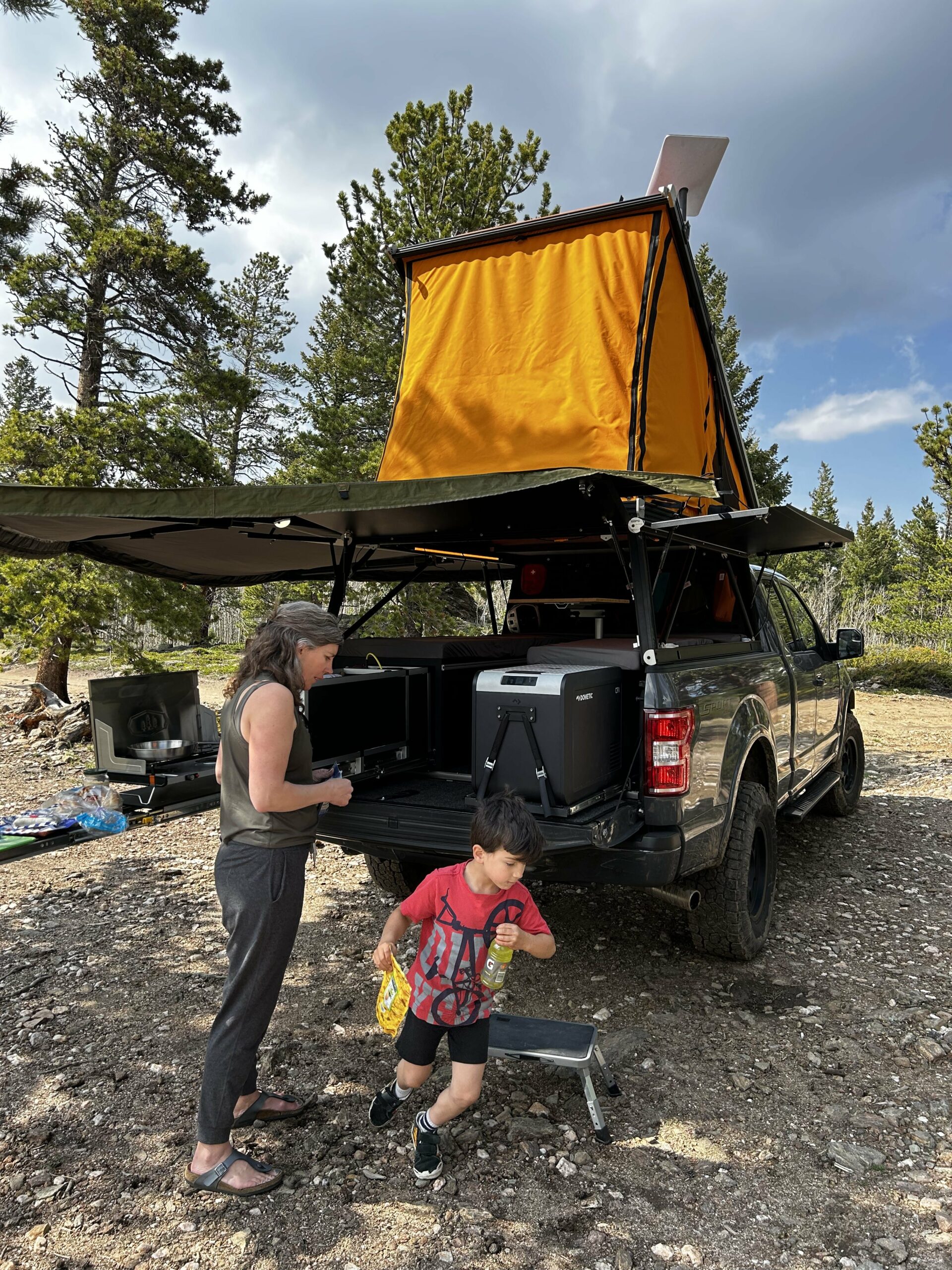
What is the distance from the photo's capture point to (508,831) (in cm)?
238

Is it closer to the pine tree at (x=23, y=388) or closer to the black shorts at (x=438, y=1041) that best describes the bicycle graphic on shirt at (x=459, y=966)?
the black shorts at (x=438, y=1041)

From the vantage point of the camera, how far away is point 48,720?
10172mm

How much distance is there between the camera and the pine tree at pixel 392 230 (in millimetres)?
13242

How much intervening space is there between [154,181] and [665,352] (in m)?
9.66

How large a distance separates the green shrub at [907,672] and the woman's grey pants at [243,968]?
17.4 meters

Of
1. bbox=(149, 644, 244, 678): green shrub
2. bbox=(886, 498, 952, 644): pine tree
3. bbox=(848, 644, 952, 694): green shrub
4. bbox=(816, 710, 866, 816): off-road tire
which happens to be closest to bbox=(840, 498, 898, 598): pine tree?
bbox=(886, 498, 952, 644): pine tree

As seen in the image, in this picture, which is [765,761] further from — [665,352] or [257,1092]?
[257,1092]

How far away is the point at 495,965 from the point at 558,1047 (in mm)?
580

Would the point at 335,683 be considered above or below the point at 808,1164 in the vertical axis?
above

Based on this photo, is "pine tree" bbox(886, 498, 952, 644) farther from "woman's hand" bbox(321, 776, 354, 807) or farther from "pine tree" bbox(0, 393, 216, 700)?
"woman's hand" bbox(321, 776, 354, 807)

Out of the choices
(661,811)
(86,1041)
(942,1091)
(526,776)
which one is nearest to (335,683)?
(526,776)

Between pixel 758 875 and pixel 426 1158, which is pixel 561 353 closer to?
pixel 758 875

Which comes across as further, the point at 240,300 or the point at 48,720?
the point at 240,300

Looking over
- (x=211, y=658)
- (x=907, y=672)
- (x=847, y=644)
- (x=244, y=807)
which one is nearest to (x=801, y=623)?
(x=847, y=644)
